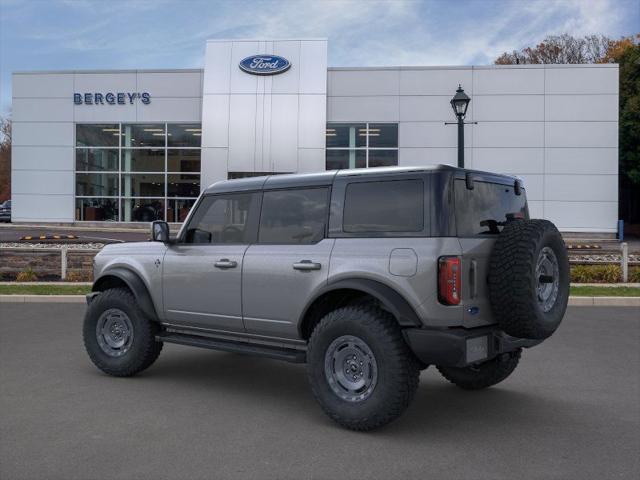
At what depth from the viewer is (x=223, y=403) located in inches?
216

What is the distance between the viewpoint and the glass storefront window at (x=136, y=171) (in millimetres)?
33219

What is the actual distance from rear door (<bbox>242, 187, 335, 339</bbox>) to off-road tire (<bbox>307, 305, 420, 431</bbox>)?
365mm

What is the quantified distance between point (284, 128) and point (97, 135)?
34.1 ft

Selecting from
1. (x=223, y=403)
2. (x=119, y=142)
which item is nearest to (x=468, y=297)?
(x=223, y=403)

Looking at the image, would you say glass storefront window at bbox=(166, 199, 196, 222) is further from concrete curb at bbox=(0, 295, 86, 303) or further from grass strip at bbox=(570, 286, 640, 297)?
grass strip at bbox=(570, 286, 640, 297)

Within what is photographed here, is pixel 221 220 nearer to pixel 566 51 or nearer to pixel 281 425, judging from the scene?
pixel 281 425

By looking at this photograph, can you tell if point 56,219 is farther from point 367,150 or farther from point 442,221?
point 442,221

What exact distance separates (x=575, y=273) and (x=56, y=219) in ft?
88.3

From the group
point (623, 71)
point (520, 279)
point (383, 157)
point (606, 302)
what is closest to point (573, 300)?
point (606, 302)

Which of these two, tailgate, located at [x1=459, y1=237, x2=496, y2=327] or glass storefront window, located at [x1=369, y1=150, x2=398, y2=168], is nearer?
tailgate, located at [x1=459, y1=237, x2=496, y2=327]

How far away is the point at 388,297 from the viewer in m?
4.57

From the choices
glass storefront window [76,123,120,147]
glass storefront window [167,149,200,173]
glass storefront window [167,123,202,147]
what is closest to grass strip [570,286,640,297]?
glass storefront window [167,149,200,173]

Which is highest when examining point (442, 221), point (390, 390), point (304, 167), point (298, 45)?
point (298, 45)

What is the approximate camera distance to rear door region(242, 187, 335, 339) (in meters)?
5.06
